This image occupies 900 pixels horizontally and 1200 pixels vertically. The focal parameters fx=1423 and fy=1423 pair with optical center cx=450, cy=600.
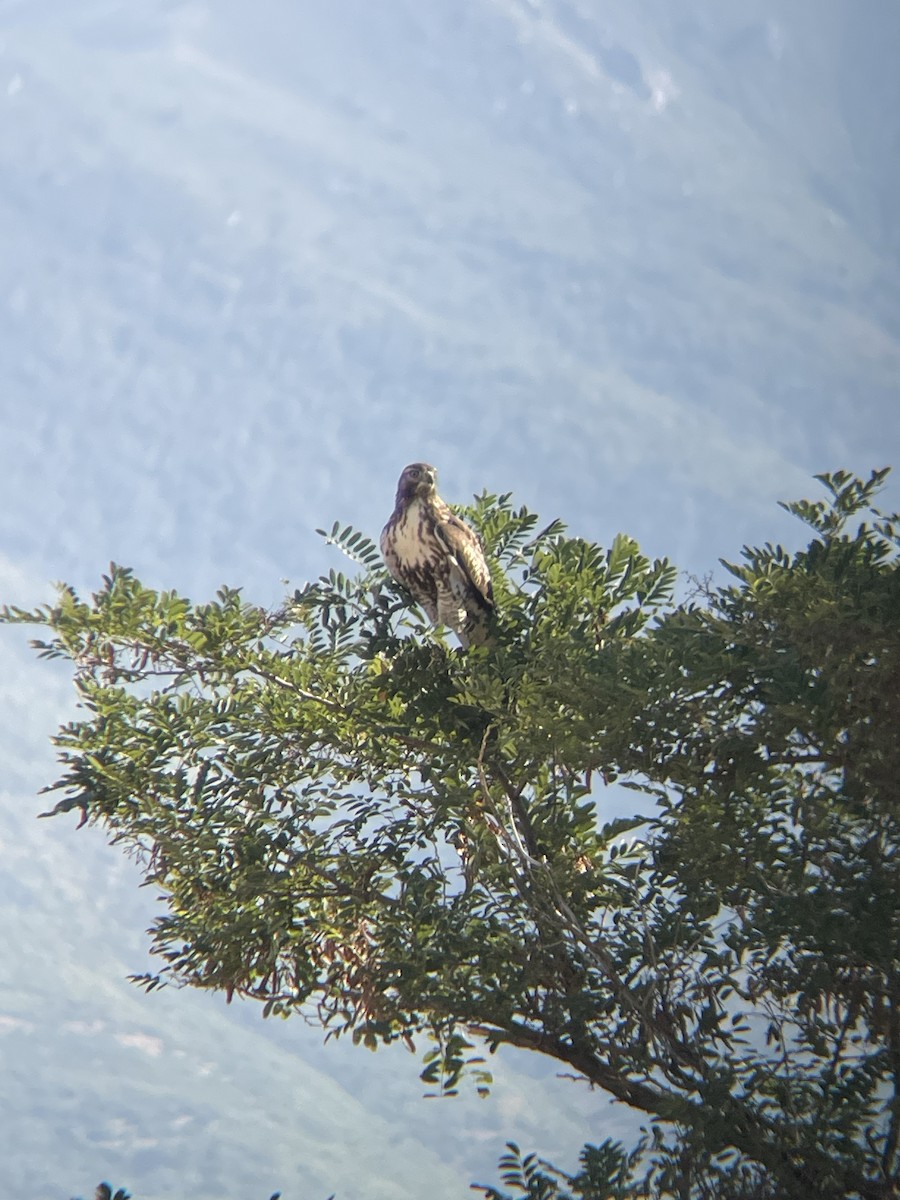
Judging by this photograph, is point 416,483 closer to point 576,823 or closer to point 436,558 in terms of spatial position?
point 436,558

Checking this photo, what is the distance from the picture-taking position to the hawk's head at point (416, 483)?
5262 millimetres

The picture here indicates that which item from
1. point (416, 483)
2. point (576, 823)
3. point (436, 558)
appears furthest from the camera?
point (416, 483)

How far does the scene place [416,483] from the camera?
5.29 metres

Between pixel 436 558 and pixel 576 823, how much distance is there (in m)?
1.33

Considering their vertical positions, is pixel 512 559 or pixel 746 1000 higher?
pixel 512 559

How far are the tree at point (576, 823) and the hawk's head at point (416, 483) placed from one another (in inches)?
30.8

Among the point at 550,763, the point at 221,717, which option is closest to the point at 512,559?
the point at 550,763

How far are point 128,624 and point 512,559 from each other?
4.30 ft

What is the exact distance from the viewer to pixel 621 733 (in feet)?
11.5

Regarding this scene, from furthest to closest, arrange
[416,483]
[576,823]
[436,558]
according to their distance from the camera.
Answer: [416,483], [436,558], [576,823]

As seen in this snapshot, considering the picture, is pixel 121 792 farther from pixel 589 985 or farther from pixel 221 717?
pixel 589 985

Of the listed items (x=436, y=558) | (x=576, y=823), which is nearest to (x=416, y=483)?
(x=436, y=558)

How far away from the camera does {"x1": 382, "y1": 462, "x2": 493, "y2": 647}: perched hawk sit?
463 cm

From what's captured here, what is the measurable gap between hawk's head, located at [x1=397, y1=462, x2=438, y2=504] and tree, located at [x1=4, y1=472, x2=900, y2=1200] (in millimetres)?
783
